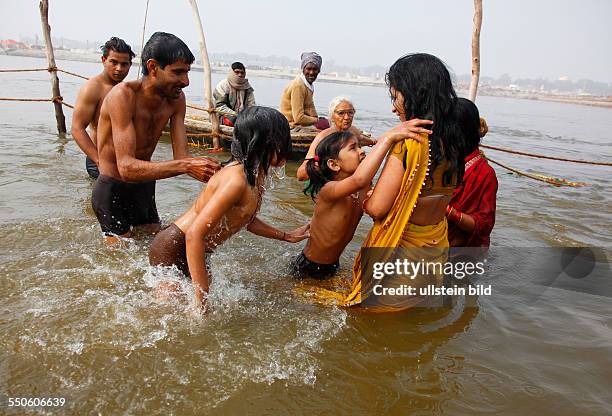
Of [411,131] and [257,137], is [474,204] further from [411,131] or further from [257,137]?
[257,137]

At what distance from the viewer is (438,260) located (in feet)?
9.38

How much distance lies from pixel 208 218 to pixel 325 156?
915mm

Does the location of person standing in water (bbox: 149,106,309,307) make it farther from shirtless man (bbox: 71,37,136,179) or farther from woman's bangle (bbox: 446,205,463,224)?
shirtless man (bbox: 71,37,136,179)

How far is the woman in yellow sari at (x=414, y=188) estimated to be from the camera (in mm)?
2414

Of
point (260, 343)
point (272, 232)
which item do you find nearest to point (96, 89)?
point (272, 232)

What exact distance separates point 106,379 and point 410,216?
1.83 metres

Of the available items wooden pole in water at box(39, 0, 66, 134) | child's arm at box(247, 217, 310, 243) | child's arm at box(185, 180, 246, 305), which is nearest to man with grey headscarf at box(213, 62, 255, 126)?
wooden pole in water at box(39, 0, 66, 134)

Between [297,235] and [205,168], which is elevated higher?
[205,168]

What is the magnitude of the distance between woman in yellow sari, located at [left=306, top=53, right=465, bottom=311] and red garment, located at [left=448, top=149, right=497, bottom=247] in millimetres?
656

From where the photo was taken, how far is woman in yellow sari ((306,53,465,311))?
2.41 metres

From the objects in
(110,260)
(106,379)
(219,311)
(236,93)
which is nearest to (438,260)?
(219,311)

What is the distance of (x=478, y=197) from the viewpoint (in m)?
3.43

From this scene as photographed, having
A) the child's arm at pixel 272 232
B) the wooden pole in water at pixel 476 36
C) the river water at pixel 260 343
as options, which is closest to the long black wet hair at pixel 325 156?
the child's arm at pixel 272 232

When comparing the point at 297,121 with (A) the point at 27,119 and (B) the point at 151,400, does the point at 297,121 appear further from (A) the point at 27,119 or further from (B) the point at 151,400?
(A) the point at 27,119
